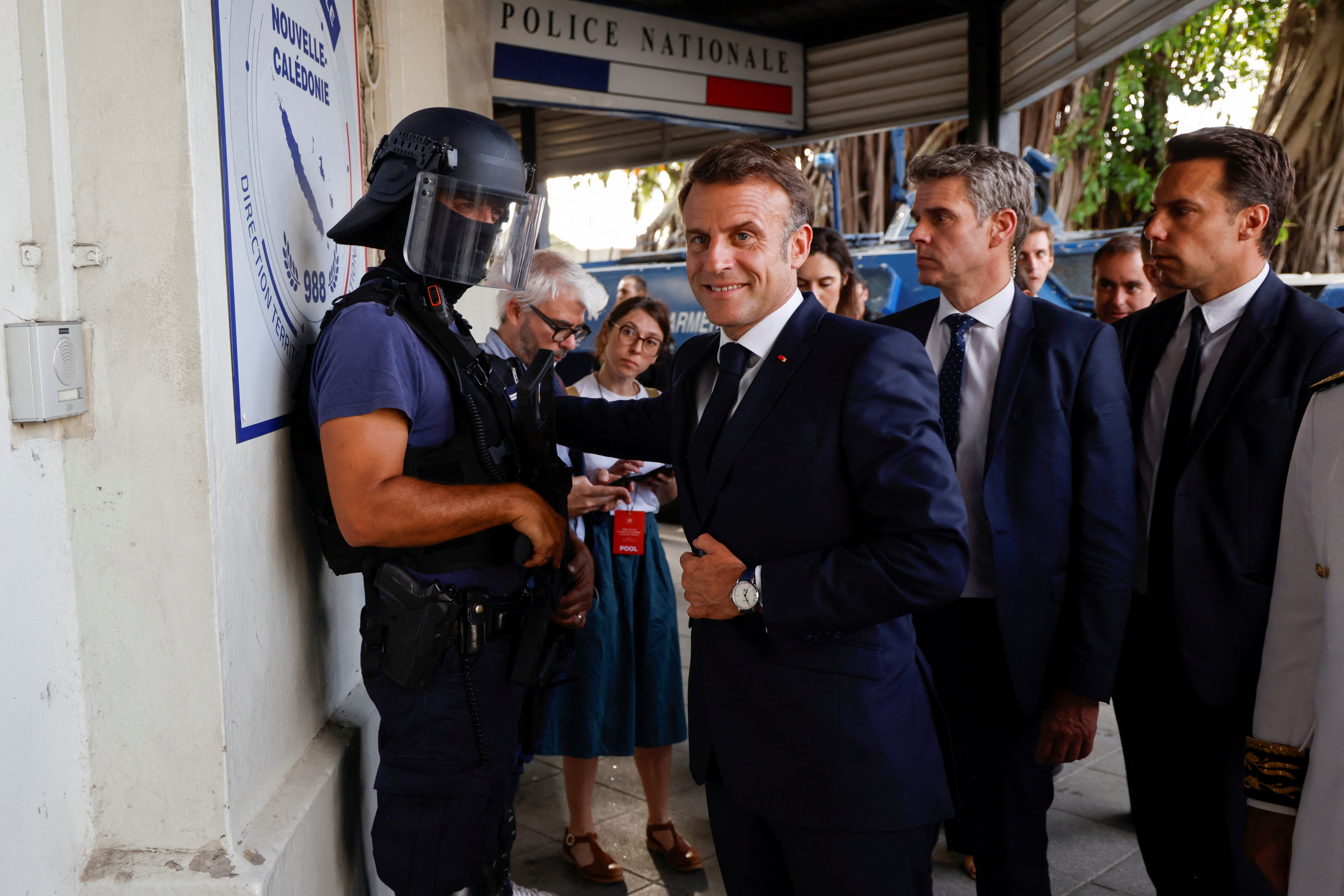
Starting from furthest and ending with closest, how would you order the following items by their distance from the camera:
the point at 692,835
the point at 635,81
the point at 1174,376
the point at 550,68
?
the point at 635,81
the point at 550,68
the point at 692,835
the point at 1174,376

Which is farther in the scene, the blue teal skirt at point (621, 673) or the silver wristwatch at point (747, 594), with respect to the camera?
the blue teal skirt at point (621, 673)

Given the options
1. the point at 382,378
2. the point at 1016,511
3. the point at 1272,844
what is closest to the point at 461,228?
the point at 382,378

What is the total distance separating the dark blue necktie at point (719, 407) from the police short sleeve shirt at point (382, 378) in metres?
0.54

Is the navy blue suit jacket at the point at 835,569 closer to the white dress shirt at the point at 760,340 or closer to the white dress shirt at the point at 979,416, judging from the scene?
the white dress shirt at the point at 760,340

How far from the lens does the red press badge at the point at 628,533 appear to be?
3227 mm

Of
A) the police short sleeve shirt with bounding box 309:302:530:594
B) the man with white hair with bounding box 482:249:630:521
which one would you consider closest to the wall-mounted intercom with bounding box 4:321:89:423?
the police short sleeve shirt with bounding box 309:302:530:594

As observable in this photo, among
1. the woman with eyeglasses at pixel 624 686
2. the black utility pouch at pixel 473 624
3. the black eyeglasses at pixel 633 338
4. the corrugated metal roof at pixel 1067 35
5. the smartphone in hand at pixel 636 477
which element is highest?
the corrugated metal roof at pixel 1067 35

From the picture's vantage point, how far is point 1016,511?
85.8 inches

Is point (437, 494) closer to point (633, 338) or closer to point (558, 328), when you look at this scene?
point (558, 328)

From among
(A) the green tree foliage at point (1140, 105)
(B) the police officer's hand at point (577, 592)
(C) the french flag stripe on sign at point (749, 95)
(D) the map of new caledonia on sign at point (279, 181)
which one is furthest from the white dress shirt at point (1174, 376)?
(A) the green tree foliage at point (1140, 105)

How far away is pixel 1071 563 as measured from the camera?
220cm

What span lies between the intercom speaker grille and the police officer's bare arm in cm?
41

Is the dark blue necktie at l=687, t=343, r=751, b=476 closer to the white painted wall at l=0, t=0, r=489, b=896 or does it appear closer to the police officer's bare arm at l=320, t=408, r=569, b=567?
the police officer's bare arm at l=320, t=408, r=569, b=567

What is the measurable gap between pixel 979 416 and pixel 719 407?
86 cm
